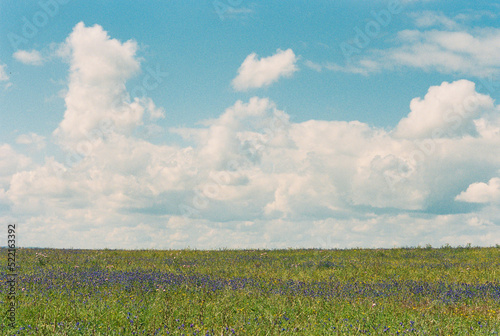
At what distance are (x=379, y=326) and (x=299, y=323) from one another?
4.10 feet

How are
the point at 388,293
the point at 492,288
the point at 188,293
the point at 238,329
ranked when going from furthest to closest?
the point at 492,288
the point at 388,293
the point at 188,293
the point at 238,329

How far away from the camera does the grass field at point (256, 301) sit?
657 centimetres

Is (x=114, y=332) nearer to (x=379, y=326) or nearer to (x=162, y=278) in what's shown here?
(x=379, y=326)

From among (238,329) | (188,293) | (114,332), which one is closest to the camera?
(114,332)

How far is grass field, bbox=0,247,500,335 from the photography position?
21.6 feet

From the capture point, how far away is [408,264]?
15.8 meters

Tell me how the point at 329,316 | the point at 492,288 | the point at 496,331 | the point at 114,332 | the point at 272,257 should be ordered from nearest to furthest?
1. the point at 114,332
2. the point at 496,331
3. the point at 329,316
4. the point at 492,288
5. the point at 272,257

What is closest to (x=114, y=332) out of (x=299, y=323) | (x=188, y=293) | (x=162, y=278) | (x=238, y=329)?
(x=238, y=329)

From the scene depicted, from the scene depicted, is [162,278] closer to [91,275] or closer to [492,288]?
[91,275]

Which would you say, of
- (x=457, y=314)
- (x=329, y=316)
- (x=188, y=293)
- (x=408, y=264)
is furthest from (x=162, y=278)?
(x=408, y=264)

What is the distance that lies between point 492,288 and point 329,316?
553 cm

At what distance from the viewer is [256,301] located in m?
8.58

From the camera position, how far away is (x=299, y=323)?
7004 mm

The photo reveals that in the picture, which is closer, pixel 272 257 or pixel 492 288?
pixel 492 288
